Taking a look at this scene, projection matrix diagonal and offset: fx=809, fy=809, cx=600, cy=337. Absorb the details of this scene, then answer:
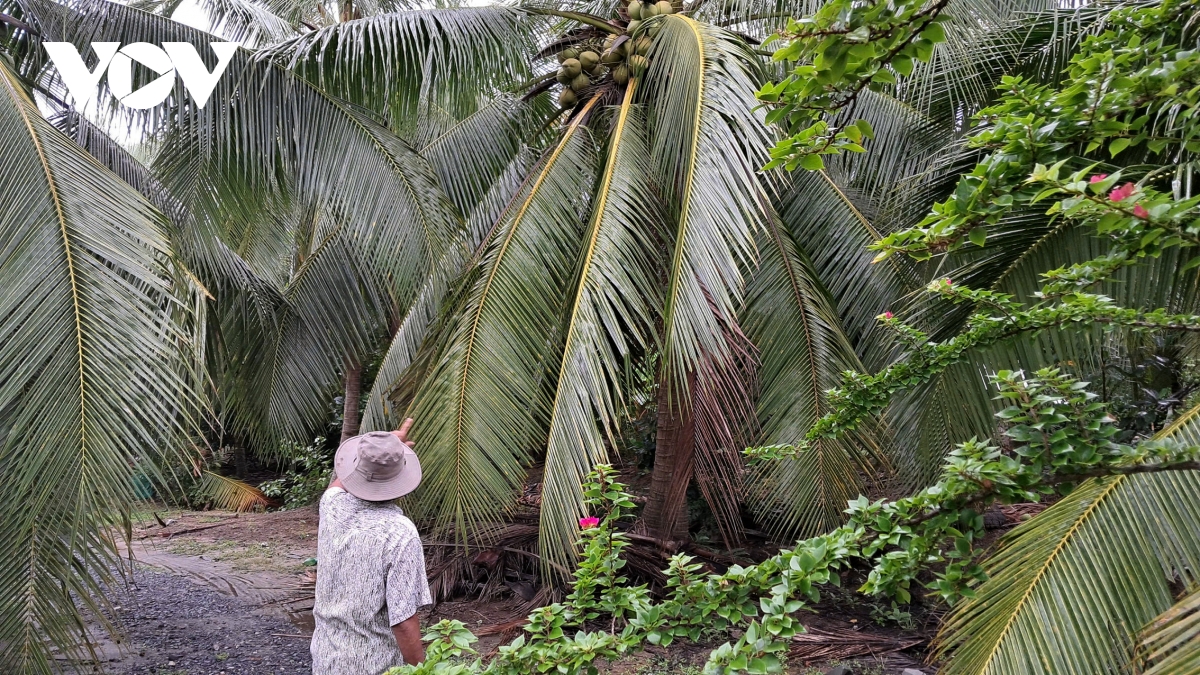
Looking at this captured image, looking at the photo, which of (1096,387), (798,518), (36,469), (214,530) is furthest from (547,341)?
(214,530)

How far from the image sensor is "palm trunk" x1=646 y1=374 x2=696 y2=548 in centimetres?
535

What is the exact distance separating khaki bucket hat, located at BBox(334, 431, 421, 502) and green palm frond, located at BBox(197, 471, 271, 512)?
8877 mm

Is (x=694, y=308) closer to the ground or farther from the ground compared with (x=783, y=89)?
closer to the ground

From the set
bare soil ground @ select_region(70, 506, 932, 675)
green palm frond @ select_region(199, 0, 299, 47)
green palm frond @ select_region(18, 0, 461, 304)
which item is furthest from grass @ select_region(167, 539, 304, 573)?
green palm frond @ select_region(199, 0, 299, 47)

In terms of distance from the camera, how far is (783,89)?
1.66 meters

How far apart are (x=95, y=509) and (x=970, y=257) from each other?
Result: 358cm

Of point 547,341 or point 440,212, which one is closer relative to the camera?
point 547,341

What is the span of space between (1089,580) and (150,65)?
462cm

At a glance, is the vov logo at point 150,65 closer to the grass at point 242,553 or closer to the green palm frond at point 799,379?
the green palm frond at point 799,379

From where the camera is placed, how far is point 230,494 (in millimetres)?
11008

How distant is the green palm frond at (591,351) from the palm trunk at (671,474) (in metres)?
1.27

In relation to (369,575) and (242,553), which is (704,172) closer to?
(369,575)

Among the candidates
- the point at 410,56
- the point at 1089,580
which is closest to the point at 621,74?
the point at 410,56

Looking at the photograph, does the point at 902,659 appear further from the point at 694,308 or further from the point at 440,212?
the point at 440,212
